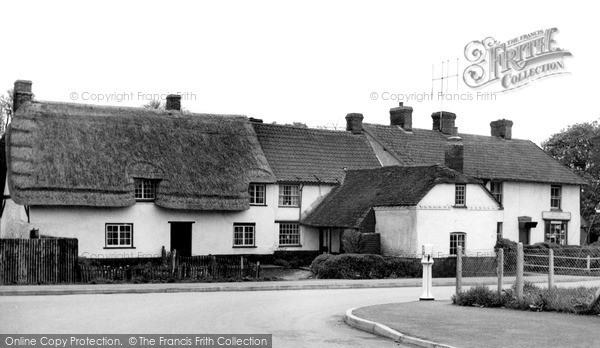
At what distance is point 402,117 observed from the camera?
55.1 m

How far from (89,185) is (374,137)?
65.7 feet

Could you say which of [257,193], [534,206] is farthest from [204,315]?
[534,206]

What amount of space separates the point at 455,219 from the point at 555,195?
16.4 m

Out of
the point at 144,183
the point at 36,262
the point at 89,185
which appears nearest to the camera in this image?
the point at 36,262

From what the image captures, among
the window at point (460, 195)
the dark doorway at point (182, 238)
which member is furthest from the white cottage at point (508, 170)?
the dark doorway at point (182, 238)

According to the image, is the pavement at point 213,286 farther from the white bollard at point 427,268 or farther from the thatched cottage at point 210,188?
the white bollard at point 427,268

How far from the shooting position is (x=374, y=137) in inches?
2045

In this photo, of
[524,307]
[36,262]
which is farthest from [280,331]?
[36,262]

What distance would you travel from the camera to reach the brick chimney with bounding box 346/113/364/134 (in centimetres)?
5284

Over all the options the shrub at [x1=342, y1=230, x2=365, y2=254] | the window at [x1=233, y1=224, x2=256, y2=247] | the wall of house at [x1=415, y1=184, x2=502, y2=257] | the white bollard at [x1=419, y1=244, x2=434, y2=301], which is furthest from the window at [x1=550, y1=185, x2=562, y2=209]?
the white bollard at [x1=419, y1=244, x2=434, y2=301]

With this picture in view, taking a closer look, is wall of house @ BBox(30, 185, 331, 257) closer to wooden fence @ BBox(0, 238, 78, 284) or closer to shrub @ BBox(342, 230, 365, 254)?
shrub @ BBox(342, 230, 365, 254)

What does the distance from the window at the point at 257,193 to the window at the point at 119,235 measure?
6.93 metres

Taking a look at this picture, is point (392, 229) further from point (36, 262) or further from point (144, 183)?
point (36, 262)

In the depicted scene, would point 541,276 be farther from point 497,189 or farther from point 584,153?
point 584,153
